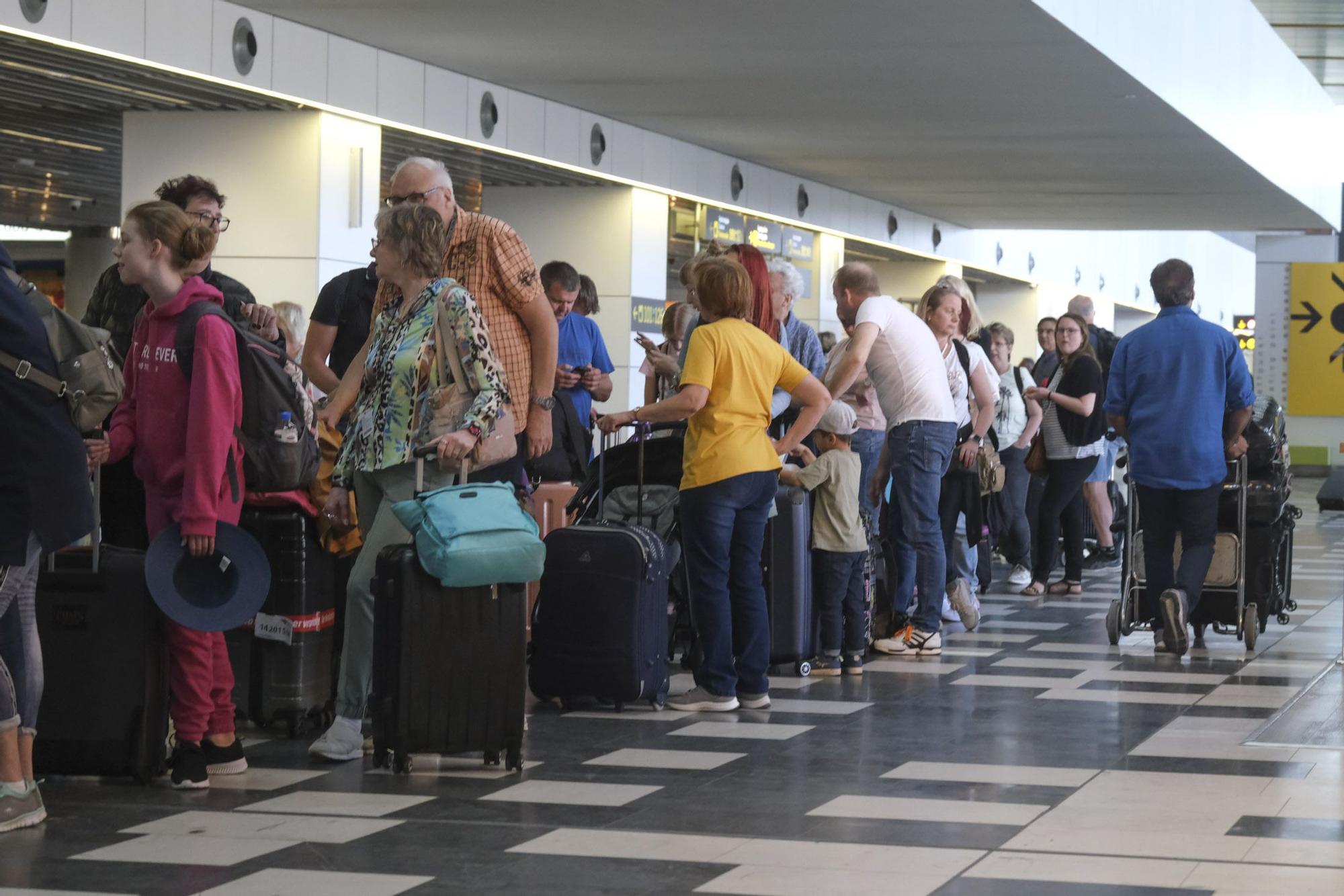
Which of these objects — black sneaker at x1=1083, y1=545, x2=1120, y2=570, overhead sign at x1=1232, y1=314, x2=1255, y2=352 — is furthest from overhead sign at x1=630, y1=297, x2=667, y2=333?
overhead sign at x1=1232, y1=314, x2=1255, y2=352

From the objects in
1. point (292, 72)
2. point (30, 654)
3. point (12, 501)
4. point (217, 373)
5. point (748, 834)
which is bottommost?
point (748, 834)

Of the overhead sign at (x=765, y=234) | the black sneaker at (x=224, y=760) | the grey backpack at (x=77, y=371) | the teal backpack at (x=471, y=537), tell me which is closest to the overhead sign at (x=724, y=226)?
the overhead sign at (x=765, y=234)

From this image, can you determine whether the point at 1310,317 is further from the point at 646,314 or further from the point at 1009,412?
the point at 646,314

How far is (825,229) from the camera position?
2281 cm

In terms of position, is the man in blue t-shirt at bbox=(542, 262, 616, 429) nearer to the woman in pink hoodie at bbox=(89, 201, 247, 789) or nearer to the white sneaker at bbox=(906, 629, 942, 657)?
the white sneaker at bbox=(906, 629, 942, 657)

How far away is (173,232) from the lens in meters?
5.41

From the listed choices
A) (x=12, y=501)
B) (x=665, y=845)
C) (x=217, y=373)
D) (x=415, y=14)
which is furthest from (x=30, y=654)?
(x=415, y=14)

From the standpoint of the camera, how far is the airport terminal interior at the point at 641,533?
481 cm

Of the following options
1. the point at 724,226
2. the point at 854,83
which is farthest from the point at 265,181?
the point at 724,226

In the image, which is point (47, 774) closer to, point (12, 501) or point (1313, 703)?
point (12, 501)

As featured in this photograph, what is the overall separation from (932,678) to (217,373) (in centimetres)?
373

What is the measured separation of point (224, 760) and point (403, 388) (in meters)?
1.16

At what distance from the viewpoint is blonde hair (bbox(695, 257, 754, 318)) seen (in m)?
6.94

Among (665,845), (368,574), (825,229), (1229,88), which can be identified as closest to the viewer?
(665,845)
